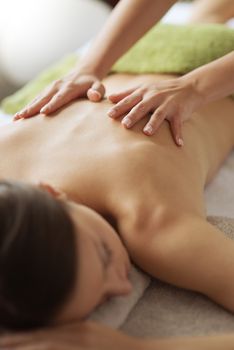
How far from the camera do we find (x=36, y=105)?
1.40 m

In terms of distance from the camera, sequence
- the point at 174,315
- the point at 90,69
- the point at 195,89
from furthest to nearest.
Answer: the point at 90,69 < the point at 195,89 < the point at 174,315

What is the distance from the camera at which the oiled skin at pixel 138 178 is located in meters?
1.04

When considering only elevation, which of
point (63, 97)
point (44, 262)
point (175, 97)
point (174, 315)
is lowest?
point (174, 315)

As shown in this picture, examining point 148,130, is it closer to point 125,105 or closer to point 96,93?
point 125,105

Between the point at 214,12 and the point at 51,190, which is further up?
the point at 51,190

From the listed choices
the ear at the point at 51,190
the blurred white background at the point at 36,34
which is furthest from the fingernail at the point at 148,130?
the blurred white background at the point at 36,34

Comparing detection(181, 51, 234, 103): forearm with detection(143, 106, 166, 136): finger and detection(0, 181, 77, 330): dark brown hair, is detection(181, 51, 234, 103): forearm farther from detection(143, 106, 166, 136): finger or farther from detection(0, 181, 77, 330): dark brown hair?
detection(0, 181, 77, 330): dark brown hair

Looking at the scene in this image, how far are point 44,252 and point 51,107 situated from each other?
0.61 m

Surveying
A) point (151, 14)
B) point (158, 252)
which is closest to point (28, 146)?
point (158, 252)

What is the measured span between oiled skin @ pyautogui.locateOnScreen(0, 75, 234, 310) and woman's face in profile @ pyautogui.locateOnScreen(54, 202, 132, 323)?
0.08m

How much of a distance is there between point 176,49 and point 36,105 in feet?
1.65

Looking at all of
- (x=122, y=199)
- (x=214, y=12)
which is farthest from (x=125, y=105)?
(x=214, y=12)

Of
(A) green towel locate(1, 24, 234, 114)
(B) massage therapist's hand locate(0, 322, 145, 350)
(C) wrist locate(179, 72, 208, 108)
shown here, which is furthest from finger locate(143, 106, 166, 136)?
(B) massage therapist's hand locate(0, 322, 145, 350)

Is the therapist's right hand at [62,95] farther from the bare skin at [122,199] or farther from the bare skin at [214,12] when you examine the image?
the bare skin at [214,12]
